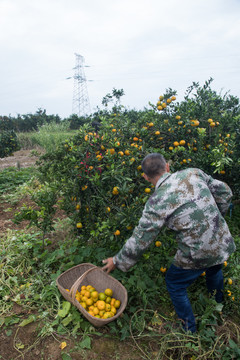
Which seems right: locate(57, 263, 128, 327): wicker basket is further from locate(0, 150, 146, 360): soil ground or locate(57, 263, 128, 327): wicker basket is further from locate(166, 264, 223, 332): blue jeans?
locate(166, 264, 223, 332): blue jeans

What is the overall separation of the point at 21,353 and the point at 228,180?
314 cm

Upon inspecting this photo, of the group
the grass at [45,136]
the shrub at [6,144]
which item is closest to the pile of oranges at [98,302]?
the shrub at [6,144]

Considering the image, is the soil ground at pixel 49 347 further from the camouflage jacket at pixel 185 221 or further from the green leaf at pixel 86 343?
the camouflage jacket at pixel 185 221

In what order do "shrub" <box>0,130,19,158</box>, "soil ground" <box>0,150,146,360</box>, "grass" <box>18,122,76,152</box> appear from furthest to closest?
"grass" <box>18,122,76,152</box> < "shrub" <box>0,130,19,158</box> < "soil ground" <box>0,150,146,360</box>

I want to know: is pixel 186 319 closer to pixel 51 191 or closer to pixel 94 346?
pixel 94 346

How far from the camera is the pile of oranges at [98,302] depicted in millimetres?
2143

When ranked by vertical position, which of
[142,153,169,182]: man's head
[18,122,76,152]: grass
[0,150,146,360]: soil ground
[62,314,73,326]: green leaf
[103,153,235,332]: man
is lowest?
[0,150,146,360]: soil ground

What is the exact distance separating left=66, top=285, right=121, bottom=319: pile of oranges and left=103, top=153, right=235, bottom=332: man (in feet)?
1.38

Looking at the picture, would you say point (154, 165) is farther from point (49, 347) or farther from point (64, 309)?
point (49, 347)

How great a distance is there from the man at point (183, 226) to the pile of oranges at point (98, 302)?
420mm

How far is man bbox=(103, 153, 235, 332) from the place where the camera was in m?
1.88

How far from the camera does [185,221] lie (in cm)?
189

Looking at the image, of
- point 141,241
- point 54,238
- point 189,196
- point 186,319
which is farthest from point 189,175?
point 54,238

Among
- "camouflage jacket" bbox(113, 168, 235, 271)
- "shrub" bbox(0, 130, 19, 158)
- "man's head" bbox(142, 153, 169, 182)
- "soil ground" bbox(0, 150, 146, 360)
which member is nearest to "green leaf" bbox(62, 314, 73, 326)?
"soil ground" bbox(0, 150, 146, 360)
